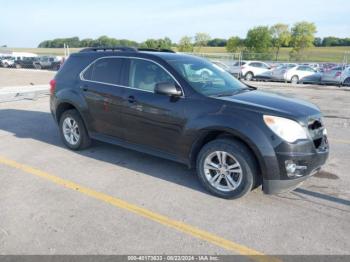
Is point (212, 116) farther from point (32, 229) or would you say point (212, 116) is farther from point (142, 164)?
point (32, 229)

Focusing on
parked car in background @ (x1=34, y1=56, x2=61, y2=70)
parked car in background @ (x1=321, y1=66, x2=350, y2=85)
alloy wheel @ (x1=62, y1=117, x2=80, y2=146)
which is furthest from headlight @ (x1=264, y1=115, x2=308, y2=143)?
parked car in background @ (x1=34, y1=56, x2=61, y2=70)

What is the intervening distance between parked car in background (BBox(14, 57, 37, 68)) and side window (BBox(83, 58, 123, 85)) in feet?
133

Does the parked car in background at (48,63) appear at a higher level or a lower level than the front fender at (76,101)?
lower

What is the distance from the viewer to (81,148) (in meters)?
5.88

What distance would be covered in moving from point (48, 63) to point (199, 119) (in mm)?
39481

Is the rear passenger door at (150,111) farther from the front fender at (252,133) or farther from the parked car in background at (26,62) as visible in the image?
the parked car in background at (26,62)

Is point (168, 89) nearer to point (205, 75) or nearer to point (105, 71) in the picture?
point (205, 75)

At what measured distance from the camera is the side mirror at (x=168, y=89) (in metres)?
4.22

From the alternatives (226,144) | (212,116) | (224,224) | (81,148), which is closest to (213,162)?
(226,144)

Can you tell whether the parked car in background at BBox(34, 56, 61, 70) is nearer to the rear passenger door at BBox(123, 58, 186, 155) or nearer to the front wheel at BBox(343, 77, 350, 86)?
the front wheel at BBox(343, 77, 350, 86)

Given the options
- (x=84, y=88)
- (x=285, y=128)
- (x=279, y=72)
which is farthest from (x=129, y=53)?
(x=279, y=72)

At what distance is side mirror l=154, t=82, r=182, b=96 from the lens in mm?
4219

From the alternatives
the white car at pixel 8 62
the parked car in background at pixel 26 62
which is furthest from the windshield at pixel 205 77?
the white car at pixel 8 62

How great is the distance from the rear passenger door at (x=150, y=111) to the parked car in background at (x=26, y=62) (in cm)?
4156
